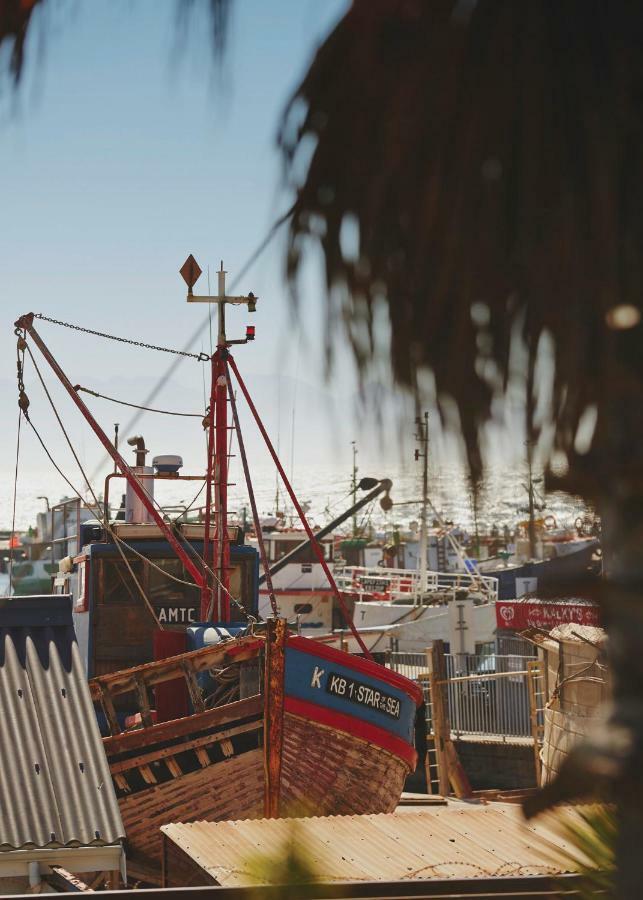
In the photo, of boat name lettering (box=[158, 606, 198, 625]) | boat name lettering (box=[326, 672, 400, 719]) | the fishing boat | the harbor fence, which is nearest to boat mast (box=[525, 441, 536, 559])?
the fishing boat

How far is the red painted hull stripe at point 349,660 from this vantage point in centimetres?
1215

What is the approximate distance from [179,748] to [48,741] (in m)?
4.68

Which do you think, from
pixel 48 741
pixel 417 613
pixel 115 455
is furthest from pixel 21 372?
pixel 417 613

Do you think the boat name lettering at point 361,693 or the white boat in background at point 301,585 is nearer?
the boat name lettering at point 361,693

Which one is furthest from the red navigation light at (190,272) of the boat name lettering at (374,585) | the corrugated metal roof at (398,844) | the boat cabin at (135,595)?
the boat name lettering at (374,585)

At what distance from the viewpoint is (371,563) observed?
2594 inches

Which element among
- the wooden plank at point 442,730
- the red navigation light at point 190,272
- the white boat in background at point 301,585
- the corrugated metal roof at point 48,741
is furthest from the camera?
the white boat in background at point 301,585

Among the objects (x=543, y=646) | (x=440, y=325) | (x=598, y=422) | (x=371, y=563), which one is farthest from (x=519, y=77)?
(x=371, y=563)

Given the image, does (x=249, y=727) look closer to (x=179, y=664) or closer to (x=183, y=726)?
(x=183, y=726)

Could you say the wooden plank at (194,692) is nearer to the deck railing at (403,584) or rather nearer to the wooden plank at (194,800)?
the wooden plank at (194,800)

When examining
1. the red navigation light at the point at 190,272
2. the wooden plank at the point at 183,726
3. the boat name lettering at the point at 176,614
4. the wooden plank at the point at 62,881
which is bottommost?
the wooden plank at the point at 62,881

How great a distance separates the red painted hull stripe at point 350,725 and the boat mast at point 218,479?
256 cm

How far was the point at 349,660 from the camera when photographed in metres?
12.5

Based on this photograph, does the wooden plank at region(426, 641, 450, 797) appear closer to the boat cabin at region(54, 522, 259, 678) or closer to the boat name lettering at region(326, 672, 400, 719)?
the boat cabin at region(54, 522, 259, 678)
